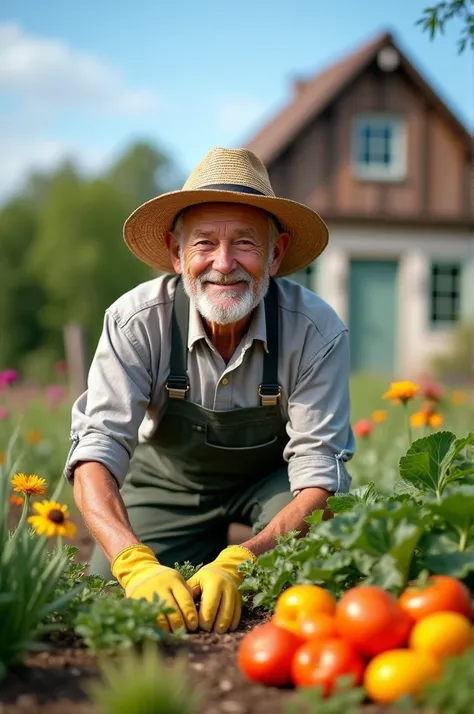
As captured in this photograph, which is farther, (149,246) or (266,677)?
(149,246)

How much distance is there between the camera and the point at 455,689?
1565mm

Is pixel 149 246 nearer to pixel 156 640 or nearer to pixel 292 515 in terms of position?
pixel 292 515

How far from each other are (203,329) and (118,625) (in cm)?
142

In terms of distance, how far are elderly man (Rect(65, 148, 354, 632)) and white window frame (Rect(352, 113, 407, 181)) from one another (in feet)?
37.9

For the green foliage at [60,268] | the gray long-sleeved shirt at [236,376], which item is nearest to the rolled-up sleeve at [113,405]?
the gray long-sleeved shirt at [236,376]

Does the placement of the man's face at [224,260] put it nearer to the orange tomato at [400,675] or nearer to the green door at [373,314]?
the orange tomato at [400,675]

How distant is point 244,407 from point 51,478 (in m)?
2.60

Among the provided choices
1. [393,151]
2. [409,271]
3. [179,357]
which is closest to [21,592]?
[179,357]

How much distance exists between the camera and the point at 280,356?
127 inches

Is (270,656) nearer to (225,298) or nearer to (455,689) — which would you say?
(455,689)

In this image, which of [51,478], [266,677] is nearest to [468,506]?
[266,677]

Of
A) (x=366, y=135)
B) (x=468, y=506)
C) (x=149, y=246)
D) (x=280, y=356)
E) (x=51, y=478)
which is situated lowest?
(x=51, y=478)

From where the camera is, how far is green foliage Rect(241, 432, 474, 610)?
2.04 meters

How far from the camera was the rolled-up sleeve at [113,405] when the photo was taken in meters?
2.87
